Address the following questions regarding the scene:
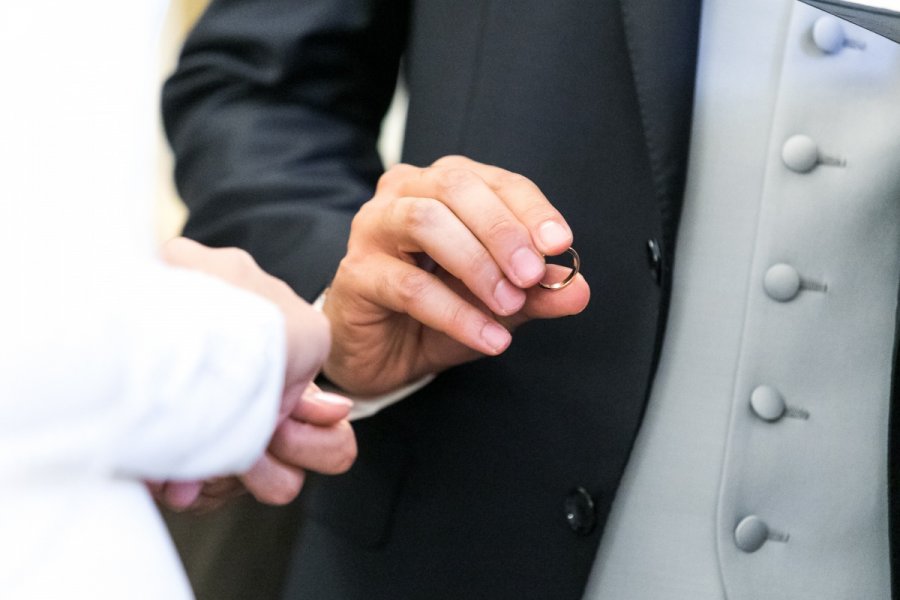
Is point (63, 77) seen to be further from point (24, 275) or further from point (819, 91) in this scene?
point (819, 91)

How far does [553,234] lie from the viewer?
58 cm

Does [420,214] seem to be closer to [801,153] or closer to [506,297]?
[506,297]

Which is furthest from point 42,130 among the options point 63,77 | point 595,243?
point 595,243

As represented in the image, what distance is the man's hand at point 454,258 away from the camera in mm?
Answer: 589

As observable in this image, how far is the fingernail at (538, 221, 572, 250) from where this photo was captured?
1.89 ft

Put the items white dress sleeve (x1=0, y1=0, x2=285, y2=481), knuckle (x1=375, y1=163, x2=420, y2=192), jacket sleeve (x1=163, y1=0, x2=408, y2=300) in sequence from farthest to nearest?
jacket sleeve (x1=163, y1=0, x2=408, y2=300), knuckle (x1=375, y1=163, x2=420, y2=192), white dress sleeve (x1=0, y1=0, x2=285, y2=481)

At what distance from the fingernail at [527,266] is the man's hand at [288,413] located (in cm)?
13

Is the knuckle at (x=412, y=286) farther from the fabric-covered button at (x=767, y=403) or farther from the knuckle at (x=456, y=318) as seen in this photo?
the fabric-covered button at (x=767, y=403)

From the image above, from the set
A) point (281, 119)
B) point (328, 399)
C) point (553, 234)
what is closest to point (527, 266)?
point (553, 234)

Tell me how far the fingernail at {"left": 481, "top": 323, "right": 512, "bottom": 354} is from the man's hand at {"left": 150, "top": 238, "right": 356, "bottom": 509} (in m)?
0.11

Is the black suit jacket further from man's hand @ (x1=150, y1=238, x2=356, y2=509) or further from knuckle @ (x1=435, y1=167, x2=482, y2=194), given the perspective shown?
man's hand @ (x1=150, y1=238, x2=356, y2=509)

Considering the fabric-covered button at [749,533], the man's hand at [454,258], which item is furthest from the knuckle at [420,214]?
the fabric-covered button at [749,533]

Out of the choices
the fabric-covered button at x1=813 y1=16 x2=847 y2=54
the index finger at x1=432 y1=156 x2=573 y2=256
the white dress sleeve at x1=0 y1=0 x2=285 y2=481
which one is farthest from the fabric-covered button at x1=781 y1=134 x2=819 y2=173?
the white dress sleeve at x1=0 y1=0 x2=285 y2=481

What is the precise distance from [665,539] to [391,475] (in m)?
0.24
